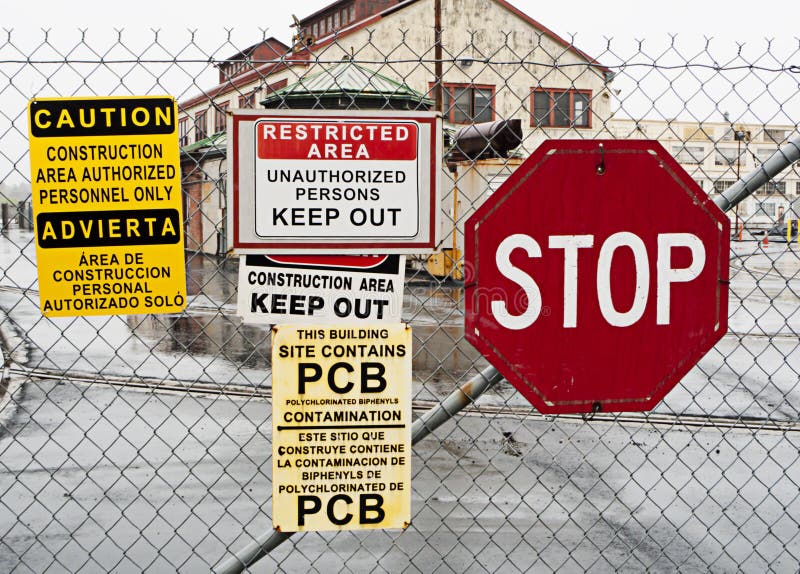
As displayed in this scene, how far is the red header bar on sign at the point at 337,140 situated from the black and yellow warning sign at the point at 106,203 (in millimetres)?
329

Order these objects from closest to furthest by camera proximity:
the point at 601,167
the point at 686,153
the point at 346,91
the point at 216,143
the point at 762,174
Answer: the point at 601,167 → the point at 762,174 → the point at 216,143 → the point at 346,91 → the point at 686,153

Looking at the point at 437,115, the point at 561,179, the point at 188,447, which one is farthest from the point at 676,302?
the point at 188,447

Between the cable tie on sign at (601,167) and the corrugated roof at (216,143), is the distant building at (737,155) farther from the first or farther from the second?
the corrugated roof at (216,143)

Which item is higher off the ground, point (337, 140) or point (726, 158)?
point (337, 140)

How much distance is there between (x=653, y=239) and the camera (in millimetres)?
2850

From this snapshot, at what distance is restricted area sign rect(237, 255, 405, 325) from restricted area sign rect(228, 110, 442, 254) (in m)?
0.06

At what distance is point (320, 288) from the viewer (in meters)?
2.71

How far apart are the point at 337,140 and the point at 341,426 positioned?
903 millimetres

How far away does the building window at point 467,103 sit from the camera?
3.33 meters

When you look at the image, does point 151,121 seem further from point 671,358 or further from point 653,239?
point 671,358

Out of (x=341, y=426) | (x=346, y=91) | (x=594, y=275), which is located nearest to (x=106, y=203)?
(x=341, y=426)

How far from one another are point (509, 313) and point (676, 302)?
58 cm

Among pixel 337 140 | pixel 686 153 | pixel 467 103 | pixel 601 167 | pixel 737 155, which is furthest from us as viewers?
pixel 467 103

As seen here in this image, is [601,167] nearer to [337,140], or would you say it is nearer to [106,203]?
[337,140]
